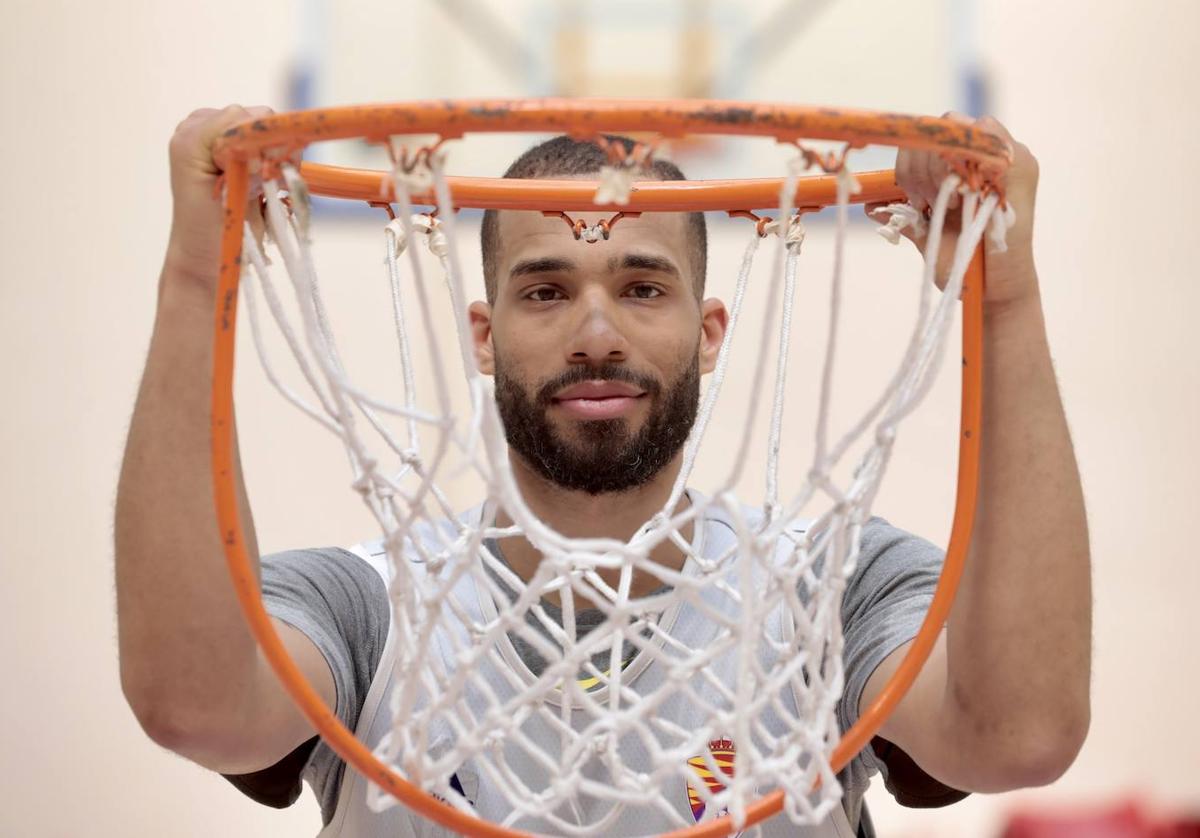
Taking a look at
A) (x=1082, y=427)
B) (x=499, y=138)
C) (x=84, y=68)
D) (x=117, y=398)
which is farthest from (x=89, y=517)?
(x=1082, y=427)

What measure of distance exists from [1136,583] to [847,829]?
135 cm

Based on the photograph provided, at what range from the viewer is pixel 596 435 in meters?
1.19

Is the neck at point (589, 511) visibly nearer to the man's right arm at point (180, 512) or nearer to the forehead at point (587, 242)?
the forehead at point (587, 242)

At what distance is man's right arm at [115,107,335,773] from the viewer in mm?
898

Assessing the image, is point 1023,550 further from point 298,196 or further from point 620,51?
point 620,51

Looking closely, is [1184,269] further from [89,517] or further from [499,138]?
[89,517]

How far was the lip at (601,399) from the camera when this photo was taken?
1.18 metres

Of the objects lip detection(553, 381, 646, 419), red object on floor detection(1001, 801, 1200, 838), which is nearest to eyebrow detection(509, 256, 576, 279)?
lip detection(553, 381, 646, 419)

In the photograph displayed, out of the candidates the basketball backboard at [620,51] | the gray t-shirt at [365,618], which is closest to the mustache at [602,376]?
the gray t-shirt at [365,618]

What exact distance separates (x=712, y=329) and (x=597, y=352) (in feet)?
0.88

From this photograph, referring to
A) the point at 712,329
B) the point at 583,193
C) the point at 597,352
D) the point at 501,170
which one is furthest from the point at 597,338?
the point at 501,170

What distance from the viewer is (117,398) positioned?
2.24m

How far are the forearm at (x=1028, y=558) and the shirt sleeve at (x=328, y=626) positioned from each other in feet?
1.76

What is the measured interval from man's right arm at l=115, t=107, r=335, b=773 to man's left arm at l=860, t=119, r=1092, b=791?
0.52m
